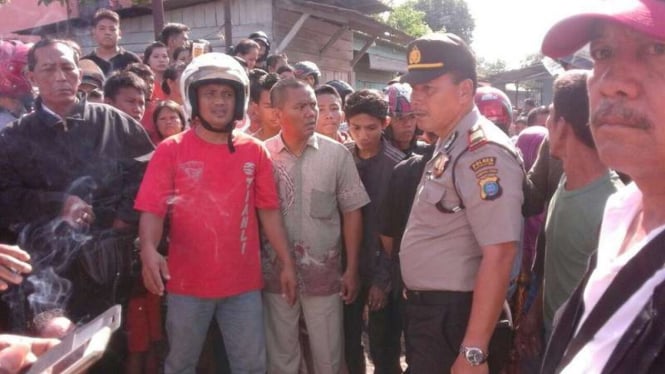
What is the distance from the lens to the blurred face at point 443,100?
2500 mm

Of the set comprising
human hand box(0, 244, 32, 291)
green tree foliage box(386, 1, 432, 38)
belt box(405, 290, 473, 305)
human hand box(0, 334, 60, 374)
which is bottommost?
belt box(405, 290, 473, 305)

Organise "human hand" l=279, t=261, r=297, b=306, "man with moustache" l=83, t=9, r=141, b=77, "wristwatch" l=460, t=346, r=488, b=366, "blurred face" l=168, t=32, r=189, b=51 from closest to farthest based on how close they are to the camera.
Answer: "wristwatch" l=460, t=346, r=488, b=366, "human hand" l=279, t=261, r=297, b=306, "man with moustache" l=83, t=9, r=141, b=77, "blurred face" l=168, t=32, r=189, b=51

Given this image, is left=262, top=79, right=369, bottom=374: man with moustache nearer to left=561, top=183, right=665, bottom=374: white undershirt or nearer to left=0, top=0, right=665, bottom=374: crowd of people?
left=0, top=0, right=665, bottom=374: crowd of people

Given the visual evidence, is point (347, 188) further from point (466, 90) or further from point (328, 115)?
point (466, 90)

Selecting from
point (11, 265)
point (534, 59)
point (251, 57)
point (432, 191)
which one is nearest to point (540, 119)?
point (251, 57)

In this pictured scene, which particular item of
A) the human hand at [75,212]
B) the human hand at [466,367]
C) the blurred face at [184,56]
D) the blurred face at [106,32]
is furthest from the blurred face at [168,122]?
the human hand at [466,367]

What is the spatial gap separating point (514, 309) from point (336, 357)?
1143 mm

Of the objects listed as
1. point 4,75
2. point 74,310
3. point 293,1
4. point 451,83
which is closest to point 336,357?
point 74,310

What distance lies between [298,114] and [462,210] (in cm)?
148

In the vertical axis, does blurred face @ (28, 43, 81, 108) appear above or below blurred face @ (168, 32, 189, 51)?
below

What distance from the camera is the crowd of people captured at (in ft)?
7.43

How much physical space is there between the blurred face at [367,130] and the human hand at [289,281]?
1.02 metres

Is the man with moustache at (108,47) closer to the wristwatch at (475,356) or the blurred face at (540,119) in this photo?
the wristwatch at (475,356)

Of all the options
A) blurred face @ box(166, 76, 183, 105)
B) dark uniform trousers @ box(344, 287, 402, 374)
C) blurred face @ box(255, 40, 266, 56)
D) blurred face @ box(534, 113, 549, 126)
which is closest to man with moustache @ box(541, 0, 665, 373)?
dark uniform trousers @ box(344, 287, 402, 374)
